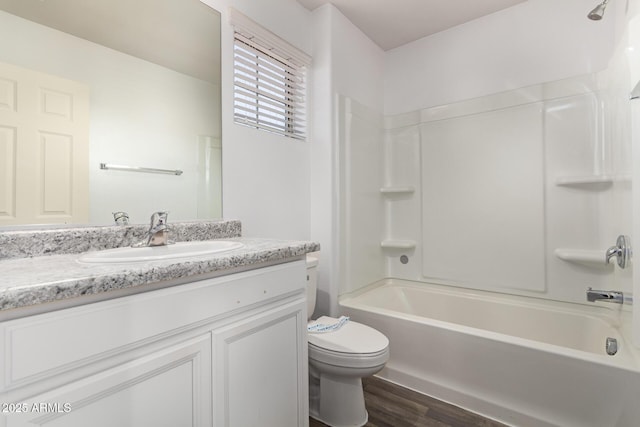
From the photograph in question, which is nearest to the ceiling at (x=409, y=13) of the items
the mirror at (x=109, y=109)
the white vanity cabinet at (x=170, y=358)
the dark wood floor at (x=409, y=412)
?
the mirror at (x=109, y=109)

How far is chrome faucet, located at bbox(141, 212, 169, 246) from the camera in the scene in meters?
1.17

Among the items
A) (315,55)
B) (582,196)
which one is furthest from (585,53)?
(315,55)

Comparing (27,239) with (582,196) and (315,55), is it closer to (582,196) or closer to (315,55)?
(315,55)

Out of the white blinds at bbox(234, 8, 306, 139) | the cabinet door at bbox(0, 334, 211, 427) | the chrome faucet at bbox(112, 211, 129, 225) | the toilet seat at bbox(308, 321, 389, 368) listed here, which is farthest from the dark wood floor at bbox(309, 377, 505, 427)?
the white blinds at bbox(234, 8, 306, 139)

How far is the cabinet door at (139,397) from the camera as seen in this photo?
59 centimetres

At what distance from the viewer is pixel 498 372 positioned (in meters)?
1.56

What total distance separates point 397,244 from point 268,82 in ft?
5.29

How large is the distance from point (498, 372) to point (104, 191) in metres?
2.04

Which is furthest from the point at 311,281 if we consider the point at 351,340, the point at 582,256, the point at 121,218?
the point at 582,256

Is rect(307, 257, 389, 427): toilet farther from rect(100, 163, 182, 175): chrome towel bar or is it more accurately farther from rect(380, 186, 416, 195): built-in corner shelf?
rect(380, 186, 416, 195): built-in corner shelf

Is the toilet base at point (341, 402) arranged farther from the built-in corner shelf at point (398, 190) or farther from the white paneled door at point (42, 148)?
the built-in corner shelf at point (398, 190)

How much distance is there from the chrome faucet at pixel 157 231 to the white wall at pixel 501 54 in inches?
86.6

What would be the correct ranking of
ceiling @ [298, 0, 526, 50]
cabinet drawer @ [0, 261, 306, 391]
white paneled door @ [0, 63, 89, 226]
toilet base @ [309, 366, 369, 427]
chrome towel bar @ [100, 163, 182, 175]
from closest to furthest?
cabinet drawer @ [0, 261, 306, 391], white paneled door @ [0, 63, 89, 226], chrome towel bar @ [100, 163, 182, 175], toilet base @ [309, 366, 369, 427], ceiling @ [298, 0, 526, 50]

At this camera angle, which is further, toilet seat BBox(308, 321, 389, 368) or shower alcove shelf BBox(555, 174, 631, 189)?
shower alcove shelf BBox(555, 174, 631, 189)
